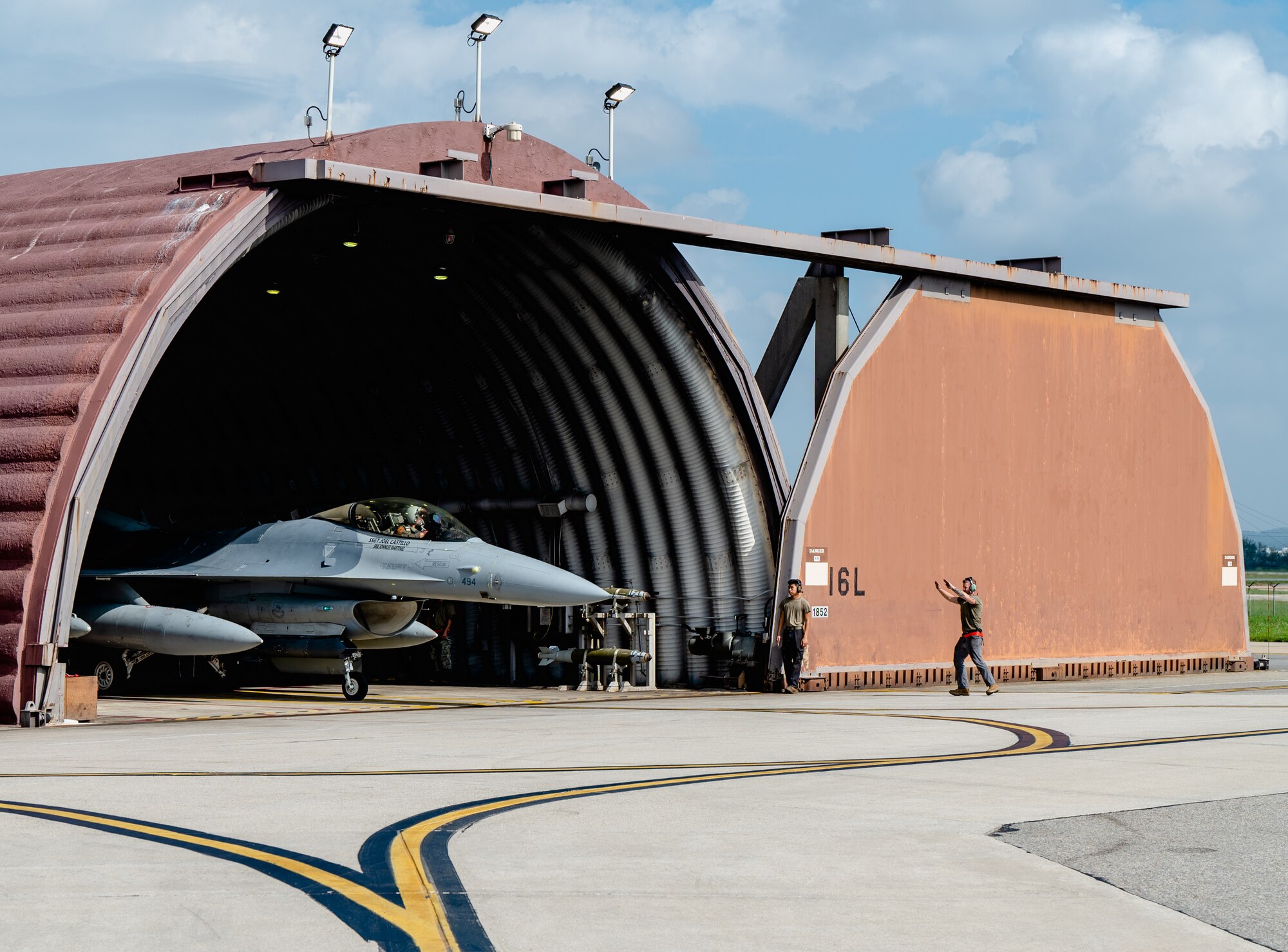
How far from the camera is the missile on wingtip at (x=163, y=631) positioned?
19031 mm

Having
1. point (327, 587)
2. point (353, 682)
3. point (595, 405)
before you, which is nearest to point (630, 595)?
point (595, 405)

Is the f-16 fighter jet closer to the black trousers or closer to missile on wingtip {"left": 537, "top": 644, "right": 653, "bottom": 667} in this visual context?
missile on wingtip {"left": 537, "top": 644, "right": 653, "bottom": 667}

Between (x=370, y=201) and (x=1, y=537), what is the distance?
5.92 m

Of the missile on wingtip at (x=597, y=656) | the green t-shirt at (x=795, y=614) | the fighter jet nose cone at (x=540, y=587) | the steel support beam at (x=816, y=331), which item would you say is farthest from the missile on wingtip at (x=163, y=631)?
the steel support beam at (x=816, y=331)

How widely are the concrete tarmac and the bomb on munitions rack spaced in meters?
6.32

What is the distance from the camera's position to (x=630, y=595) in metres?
21.5

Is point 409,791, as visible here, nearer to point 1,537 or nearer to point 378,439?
point 1,537

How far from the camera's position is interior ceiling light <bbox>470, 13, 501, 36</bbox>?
1967 cm

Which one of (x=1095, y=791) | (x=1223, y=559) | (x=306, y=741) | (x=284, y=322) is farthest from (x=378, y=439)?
(x=1095, y=791)

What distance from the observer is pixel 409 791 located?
9.36 meters

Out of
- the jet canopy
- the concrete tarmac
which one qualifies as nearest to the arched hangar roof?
the jet canopy

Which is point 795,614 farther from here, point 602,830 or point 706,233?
point 602,830

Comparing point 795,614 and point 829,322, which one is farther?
point 829,322

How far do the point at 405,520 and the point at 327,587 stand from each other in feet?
4.82
